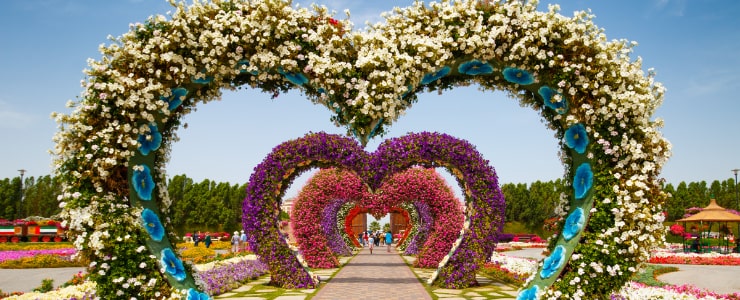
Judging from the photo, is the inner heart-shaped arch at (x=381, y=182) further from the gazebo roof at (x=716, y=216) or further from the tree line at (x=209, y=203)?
the tree line at (x=209, y=203)

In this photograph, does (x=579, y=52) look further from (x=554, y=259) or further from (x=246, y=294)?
(x=246, y=294)

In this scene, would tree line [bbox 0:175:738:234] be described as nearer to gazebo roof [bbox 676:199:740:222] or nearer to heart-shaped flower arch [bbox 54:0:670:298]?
gazebo roof [bbox 676:199:740:222]

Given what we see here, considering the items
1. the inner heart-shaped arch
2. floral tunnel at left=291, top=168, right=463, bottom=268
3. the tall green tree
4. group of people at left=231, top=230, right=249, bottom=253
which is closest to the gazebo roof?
floral tunnel at left=291, top=168, right=463, bottom=268

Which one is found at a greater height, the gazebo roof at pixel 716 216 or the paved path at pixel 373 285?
the gazebo roof at pixel 716 216

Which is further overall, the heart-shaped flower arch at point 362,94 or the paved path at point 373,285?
the paved path at point 373,285

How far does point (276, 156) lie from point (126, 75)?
5118 millimetres

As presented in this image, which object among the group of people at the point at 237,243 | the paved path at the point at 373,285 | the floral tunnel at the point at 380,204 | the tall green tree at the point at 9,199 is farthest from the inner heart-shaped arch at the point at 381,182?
the tall green tree at the point at 9,199

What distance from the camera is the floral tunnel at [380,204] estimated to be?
14.8 m

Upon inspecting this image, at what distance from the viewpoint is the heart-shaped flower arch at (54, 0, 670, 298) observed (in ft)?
19.5

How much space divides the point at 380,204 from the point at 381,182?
7113mm

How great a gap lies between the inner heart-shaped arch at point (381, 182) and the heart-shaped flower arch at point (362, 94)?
4371 mm

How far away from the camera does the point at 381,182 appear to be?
10.4 meters

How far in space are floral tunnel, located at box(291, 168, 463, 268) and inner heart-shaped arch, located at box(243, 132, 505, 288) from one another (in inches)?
139

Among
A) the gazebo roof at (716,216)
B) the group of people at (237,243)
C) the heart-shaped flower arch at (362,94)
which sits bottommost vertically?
the group of people at (237,243)
